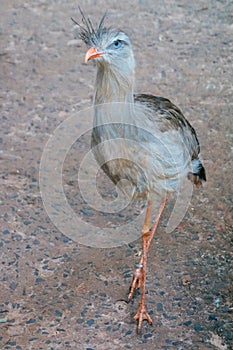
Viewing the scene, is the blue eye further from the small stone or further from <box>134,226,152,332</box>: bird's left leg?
the small stone

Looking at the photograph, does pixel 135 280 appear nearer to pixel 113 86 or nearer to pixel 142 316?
pixel 142 316

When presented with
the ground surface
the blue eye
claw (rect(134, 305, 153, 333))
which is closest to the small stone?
the ground surface

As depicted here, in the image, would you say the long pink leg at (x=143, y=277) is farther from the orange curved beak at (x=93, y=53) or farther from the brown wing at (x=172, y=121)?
the orange curved beak at (x=93, y=53)

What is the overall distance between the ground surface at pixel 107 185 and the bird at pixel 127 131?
0.25 metres

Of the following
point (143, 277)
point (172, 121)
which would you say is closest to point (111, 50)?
point (172, 121)

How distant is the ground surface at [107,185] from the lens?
358cm

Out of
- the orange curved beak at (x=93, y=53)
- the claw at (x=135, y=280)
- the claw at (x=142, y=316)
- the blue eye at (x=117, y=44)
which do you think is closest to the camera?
the orange curved beak at (x=93, y=53)

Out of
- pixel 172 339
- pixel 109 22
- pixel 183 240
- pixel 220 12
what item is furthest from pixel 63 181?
pixel 220 12

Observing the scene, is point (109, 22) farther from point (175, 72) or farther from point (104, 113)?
point (104, 113)

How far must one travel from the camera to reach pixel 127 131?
344cm

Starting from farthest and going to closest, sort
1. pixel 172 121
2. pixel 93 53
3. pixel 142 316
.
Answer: pixel 172 121, pixel 142 316, pixel 93 53

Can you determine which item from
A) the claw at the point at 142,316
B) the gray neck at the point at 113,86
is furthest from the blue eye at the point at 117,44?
the claw at the point at 142,316

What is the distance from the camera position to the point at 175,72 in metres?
5.73

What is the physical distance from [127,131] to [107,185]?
121 centimetres
